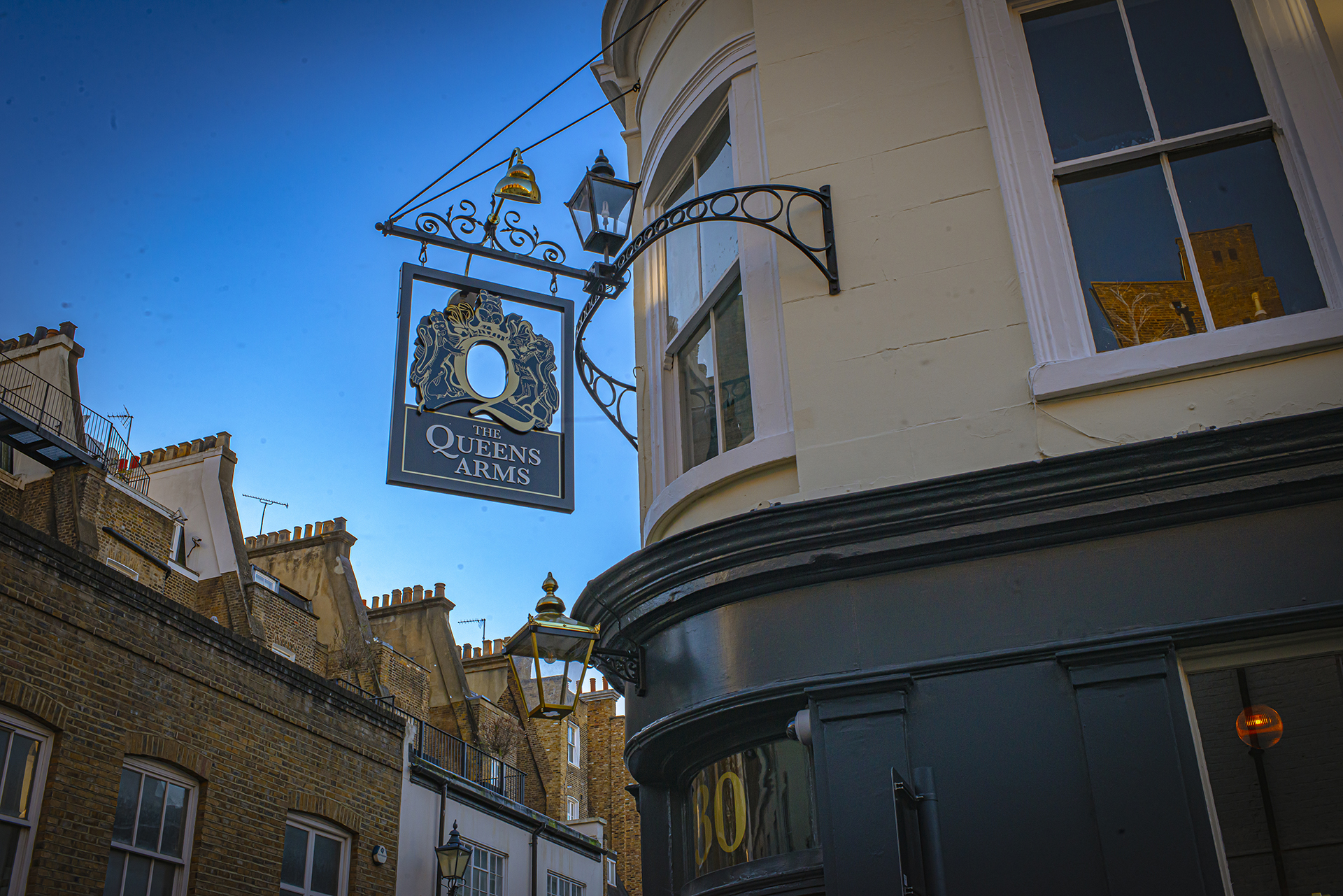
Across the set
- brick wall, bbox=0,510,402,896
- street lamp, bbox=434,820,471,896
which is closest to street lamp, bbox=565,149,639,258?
brick wall, bbox=0,510,402,896

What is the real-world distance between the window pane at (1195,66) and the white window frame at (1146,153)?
8 centimetres

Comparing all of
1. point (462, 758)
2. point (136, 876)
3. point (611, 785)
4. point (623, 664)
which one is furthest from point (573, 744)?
point (623, 664)

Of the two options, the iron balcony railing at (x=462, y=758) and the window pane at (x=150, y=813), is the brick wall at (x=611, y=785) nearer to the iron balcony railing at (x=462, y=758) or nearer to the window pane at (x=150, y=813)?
the iron balcony railing at (x=462, y=758)

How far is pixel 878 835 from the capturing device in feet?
15.6

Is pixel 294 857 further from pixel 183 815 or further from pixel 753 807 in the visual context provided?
pixel 753 807

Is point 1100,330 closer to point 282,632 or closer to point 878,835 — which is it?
point 878,835

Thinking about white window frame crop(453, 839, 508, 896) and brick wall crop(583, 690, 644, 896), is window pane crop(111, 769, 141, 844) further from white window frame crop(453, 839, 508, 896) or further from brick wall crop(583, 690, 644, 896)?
brick wall crop(583, 690, 644, 896)

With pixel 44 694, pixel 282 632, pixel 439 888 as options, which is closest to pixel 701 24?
pixel 44 694

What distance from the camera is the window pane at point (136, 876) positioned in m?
11.8

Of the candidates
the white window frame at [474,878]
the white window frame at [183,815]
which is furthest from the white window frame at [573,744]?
the white window frame at [183,815]

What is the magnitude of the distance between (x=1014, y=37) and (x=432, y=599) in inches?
1147

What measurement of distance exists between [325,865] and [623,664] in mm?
10728

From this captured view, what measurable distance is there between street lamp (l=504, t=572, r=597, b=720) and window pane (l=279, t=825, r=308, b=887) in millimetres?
8979

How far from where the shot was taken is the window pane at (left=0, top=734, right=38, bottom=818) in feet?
34.3
